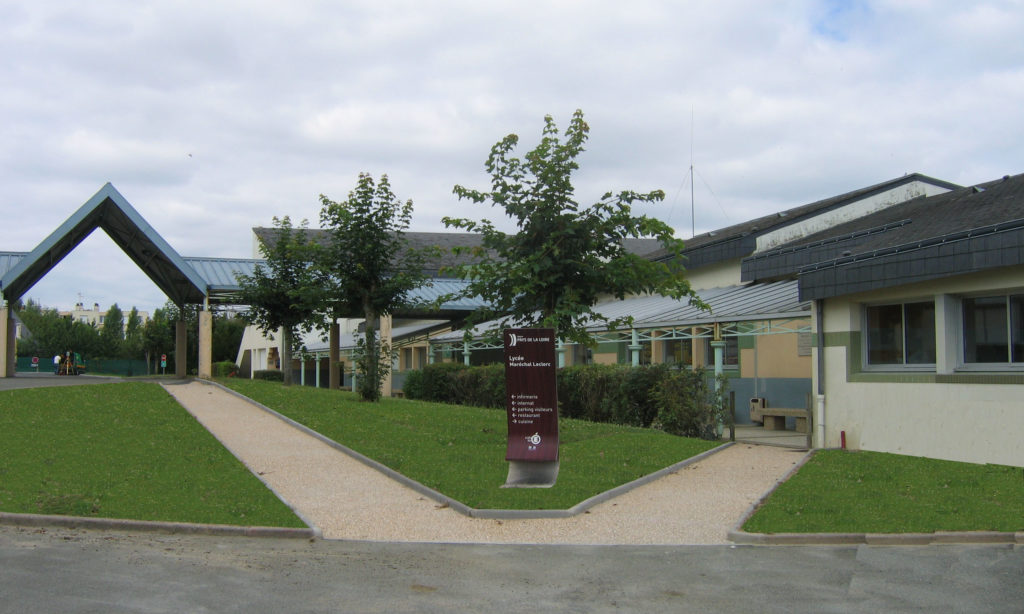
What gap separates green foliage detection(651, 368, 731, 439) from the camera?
679 inches

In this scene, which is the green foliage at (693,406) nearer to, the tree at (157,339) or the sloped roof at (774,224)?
the sloped roof at (774,224)

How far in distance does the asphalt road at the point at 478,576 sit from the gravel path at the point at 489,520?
1.65 ft

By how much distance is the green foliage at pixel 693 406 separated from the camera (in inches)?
679

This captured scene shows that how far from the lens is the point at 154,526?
893 centimetres

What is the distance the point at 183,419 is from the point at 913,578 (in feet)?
45.5

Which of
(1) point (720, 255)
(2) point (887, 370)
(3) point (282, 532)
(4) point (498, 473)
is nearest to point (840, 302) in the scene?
(2) point (887, 370)

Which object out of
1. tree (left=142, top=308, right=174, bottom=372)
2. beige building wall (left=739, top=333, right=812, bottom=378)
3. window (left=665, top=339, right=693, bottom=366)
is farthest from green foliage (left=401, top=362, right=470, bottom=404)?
tree (left=142, top=308, right=174, bottom=372)

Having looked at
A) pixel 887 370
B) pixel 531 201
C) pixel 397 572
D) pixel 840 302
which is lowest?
pixel 397 572

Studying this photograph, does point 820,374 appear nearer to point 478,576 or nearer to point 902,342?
point 902,342

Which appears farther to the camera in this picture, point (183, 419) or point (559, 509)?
point (183, 419)

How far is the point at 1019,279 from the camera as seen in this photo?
13.2 meters

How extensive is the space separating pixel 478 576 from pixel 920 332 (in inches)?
414

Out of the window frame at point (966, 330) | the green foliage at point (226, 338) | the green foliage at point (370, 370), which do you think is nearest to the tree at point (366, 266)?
the green foliage at point (370, 370)

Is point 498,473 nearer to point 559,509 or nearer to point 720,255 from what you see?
point 559,509
